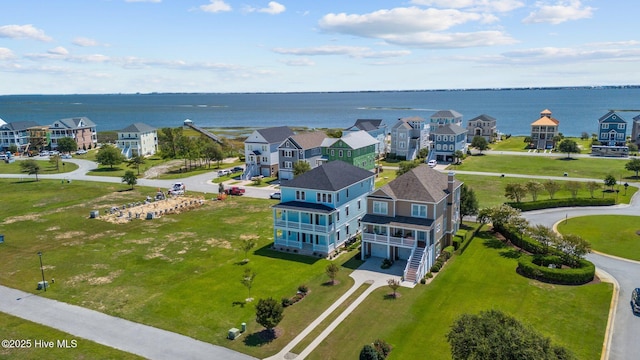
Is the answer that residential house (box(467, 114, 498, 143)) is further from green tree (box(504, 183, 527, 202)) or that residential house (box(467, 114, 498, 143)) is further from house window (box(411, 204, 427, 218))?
house window (box(411, 204, 427, 218))

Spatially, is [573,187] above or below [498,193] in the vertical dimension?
above

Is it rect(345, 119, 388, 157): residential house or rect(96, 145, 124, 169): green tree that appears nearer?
rect(96, 145, 124, 169): green tree

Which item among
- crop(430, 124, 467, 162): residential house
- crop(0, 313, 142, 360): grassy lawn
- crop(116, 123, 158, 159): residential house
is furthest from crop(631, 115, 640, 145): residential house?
crop(0, 313, 142, 360): grassy lawn

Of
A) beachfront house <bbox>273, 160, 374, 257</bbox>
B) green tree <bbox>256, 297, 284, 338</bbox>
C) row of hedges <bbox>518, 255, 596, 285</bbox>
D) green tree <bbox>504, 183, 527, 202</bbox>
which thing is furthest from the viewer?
green tree <bbox>504, 183, 527, 202</bbox>

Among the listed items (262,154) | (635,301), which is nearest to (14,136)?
(262,154)

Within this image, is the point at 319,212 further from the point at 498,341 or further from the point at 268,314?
the point at 498,341

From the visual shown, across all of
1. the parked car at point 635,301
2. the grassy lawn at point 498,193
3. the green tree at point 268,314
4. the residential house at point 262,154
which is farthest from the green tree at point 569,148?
the green tree at point 268,314

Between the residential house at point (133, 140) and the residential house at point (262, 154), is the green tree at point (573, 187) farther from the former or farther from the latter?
the residential house at point (133, 140)
